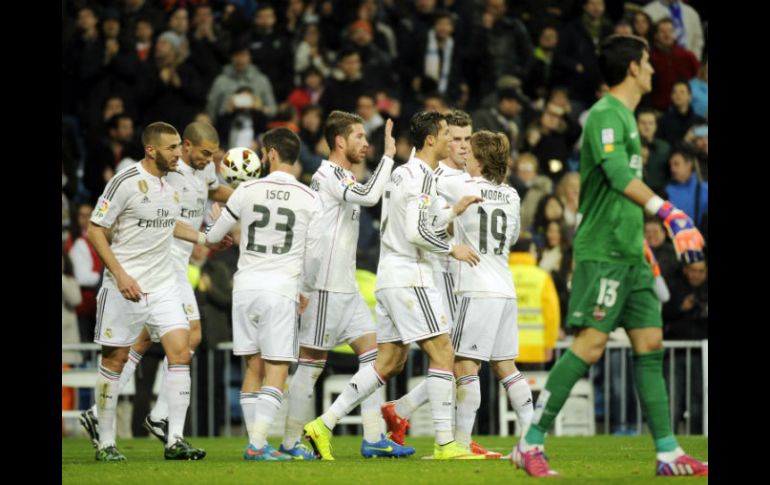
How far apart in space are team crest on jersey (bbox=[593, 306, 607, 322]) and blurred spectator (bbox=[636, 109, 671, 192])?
10729 mm

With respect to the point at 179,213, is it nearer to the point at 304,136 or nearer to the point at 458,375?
the point at 458,375

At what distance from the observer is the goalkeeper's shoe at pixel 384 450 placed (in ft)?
38.5

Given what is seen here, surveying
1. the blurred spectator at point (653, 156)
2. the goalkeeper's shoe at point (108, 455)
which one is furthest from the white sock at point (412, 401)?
the blurred spectator at point (653, 156)

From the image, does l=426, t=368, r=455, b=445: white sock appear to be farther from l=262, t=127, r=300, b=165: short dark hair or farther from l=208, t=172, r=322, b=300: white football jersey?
l=262, t=127, r=300, b=165: short dark hair

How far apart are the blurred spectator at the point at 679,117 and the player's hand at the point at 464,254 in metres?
10.1

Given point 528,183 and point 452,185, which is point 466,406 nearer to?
point 452,185

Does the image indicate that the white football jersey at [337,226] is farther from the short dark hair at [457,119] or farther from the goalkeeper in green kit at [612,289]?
the goalkeeper in green kit at [612,289]

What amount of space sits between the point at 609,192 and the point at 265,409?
3575mm

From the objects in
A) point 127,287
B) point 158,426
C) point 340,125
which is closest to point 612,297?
point 340,125

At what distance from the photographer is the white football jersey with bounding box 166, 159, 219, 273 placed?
41.2 ft

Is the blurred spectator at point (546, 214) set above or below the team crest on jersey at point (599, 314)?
above

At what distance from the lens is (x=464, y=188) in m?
11.8

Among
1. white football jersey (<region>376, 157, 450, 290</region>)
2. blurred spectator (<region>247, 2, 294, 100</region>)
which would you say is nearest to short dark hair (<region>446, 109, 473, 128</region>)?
white football jersey (<region>376, 157, 450, 290</region>)

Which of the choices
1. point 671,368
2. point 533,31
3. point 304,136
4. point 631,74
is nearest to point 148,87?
point 304,136
